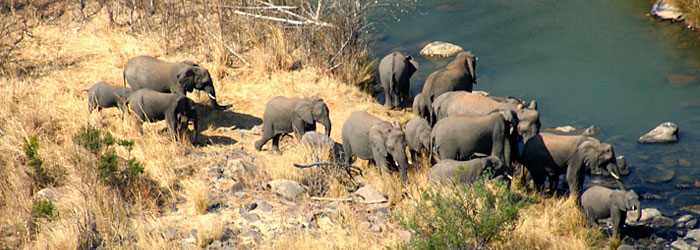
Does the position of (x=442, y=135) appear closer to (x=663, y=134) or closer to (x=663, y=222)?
(x=663, y=222)

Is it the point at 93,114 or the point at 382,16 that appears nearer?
the point at 93,114

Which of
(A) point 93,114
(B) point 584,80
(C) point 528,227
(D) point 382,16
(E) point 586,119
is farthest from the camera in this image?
(D) point 382,16

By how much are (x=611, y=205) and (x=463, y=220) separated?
2246 millimetres

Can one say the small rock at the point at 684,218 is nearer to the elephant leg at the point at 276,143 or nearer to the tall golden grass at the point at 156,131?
the tall golden grass at the point at 156,131

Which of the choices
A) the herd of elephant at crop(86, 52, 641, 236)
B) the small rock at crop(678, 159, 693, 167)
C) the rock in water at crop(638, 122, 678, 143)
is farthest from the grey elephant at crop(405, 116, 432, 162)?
the rock in water at crop(638, 122, 678, 143)

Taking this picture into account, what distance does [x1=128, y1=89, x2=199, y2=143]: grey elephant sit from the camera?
35.2ft

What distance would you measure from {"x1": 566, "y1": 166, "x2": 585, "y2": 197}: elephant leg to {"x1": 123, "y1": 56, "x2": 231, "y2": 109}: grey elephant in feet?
20.1

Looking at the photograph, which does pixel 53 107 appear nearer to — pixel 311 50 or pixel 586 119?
pixel 311 50

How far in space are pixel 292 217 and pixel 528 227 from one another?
115 inches

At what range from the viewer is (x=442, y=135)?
384 inches

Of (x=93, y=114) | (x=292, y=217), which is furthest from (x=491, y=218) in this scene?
(x=93, y=114)

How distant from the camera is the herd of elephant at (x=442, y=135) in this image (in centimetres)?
898

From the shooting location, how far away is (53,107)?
39.5 feet

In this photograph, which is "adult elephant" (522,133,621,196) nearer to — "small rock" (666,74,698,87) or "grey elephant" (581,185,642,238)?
"grey elephant" (581,185,642,238)
